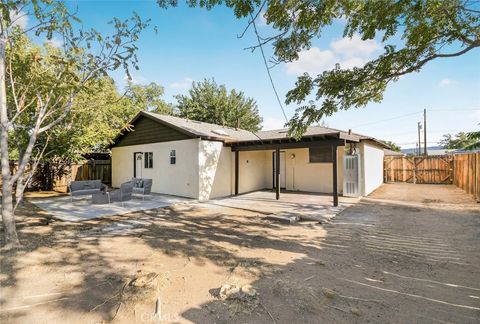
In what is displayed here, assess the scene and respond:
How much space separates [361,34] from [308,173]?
911 cm

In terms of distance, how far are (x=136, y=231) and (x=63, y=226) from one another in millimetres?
2188

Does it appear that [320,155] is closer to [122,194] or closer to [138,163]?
[122,194]

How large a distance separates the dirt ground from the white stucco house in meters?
4.25

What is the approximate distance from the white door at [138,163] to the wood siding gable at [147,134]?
697 mm

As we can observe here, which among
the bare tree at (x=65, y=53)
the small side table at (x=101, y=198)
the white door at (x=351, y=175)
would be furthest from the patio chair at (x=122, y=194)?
the white door at (x=351, y=175)

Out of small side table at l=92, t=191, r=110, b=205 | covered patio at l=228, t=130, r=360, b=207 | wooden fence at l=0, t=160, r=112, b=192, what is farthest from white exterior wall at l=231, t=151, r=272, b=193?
wooden fence at l=0, t=160, r=112, b=192

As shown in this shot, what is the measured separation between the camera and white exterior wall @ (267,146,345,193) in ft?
42.0

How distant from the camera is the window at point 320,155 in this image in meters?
13.0

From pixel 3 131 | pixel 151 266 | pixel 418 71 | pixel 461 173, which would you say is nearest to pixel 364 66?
pixel 418 71

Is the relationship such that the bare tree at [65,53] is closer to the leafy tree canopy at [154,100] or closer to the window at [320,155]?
the window at [320,155]

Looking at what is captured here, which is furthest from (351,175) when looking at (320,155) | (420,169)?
(420,169)

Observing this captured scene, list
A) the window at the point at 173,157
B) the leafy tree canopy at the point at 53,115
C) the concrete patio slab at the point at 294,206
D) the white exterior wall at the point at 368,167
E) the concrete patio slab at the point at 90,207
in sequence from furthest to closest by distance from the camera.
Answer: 1. the white exterior wall at the point at 368,167
2. the window at the point at 173,157
3. the concrete patio slab at the point at 294,206
4. the concrete patio slab at the point at 90,207
5. the leafy tree canopy at the point at 53,115

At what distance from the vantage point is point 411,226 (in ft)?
21.9

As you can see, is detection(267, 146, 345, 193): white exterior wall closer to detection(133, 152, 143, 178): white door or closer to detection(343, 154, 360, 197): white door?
detection(343, 154, 360, 197): white door
